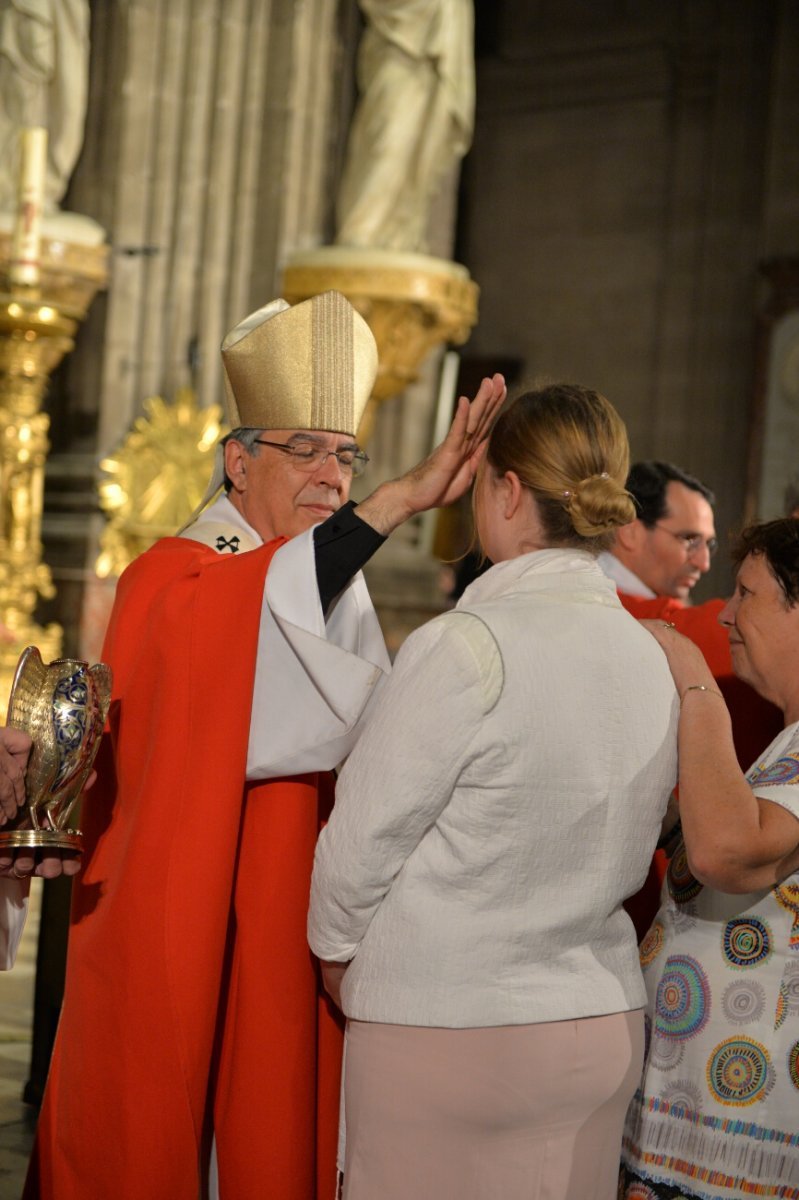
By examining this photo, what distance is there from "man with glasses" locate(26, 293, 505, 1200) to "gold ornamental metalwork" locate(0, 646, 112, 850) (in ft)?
0.42

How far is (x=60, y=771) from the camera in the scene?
2051 mm

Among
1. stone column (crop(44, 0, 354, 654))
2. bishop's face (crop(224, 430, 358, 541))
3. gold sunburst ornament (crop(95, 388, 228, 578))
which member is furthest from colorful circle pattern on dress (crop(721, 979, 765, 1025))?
stone column (crop(44, 0, 354, 654))

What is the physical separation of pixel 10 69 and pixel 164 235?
0.95m

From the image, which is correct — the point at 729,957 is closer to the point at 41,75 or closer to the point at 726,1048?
the point at 726,1048

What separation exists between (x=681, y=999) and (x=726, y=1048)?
9cm

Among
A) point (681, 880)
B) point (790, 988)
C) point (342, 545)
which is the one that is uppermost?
point (342, 545)

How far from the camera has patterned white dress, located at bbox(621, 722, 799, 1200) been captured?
1.92 meters

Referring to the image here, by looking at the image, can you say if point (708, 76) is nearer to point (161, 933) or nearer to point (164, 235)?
point (164, 235)

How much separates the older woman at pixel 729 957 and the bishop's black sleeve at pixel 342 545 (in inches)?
17.5

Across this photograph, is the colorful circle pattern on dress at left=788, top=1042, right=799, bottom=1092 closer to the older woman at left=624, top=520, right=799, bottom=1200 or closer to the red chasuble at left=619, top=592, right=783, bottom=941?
the older woman at left=624, top=520, right=799, bottom=1200

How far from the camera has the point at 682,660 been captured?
195cm

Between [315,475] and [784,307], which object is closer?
[315,475]

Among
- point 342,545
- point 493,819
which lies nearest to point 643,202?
point 342,545

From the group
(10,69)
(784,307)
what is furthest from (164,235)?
(784,307)
